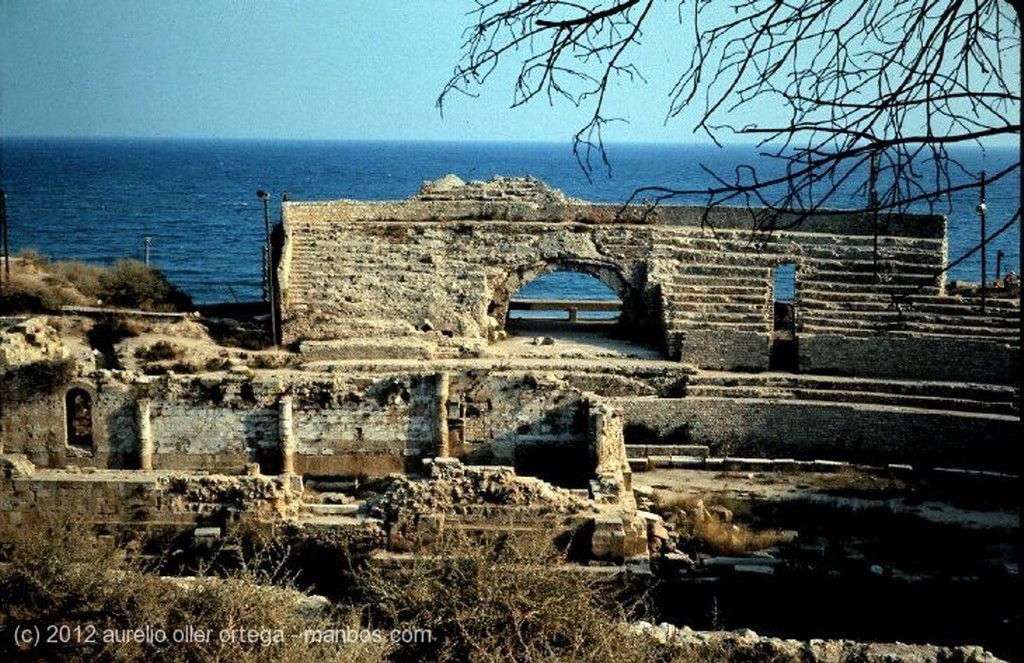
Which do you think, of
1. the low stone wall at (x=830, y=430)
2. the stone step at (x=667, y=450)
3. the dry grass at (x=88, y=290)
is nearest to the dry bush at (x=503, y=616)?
the stone step at (x=667, y=450)

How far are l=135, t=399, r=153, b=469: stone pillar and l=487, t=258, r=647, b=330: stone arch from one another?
10.5 metres

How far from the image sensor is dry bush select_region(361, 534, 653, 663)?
354 inches

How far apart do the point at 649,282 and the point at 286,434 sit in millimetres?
11158

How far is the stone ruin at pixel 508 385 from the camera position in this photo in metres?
14.8

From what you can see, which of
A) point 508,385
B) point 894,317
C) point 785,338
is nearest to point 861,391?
point 894,317

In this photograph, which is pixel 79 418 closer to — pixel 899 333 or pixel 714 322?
pixel 714 322

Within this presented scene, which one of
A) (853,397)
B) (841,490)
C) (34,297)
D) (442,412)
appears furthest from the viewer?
(34,297)

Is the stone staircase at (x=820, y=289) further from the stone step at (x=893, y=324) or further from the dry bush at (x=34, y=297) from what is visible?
the dry bush at (x=34, y=297)

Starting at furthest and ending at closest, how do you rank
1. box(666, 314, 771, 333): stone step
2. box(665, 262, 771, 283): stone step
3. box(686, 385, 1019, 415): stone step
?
box(665, 262, 771, 283): stone step → box(666, 314, 771, 333): stone step → box(686, 385, 1019, 415): stone step

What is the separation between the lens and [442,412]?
19.1 m

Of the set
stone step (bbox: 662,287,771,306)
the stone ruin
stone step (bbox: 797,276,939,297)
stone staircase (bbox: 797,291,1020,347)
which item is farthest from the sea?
stone staircase (bbox: 797,291,1020,347)

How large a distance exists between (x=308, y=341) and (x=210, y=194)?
319 ft

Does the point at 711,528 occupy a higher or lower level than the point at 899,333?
lower

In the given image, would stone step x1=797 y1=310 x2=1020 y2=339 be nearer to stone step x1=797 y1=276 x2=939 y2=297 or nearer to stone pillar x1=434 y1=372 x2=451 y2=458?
stone step x1=797 y1=276 x2=939 y2=297
